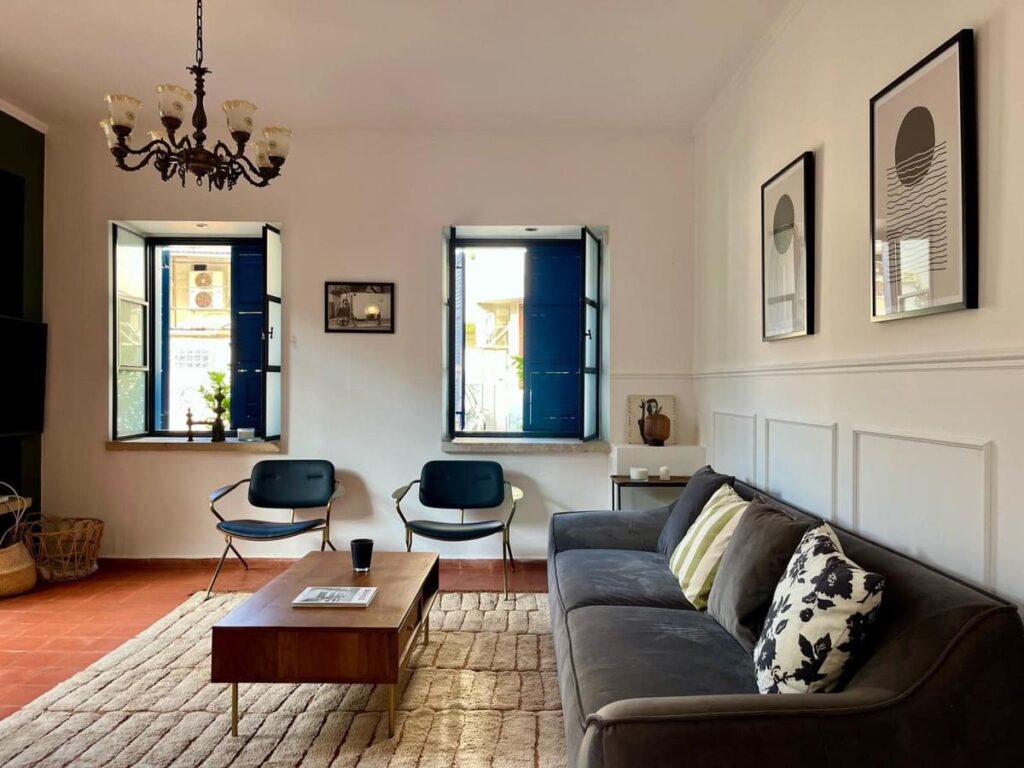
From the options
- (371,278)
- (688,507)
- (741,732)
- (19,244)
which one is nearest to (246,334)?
(371,278)

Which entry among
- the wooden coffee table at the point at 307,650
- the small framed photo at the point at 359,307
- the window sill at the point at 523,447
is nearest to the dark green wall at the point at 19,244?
the small framed photo at the point at 359,307

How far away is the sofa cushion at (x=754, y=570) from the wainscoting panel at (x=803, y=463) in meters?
0.40

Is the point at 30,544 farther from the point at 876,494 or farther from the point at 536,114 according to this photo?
the point at 876,494

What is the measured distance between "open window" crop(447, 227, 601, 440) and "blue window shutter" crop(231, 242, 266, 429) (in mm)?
1518

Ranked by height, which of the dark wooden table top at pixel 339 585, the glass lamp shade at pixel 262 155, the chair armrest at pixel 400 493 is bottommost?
the dark wooden table top at pixel 339 585

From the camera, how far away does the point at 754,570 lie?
2105 mm

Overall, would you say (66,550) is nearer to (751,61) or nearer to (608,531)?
(608,531)

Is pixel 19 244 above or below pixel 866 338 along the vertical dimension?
above

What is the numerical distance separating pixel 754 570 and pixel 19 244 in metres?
4.89

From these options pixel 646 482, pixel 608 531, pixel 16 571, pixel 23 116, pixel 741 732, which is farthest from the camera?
pixel 23 116

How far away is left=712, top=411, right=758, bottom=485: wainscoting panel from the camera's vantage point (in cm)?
345

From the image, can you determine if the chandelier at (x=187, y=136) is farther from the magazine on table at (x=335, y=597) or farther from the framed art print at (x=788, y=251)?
the framed art print at (x=788, y=251)

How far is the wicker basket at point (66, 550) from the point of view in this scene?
417cm

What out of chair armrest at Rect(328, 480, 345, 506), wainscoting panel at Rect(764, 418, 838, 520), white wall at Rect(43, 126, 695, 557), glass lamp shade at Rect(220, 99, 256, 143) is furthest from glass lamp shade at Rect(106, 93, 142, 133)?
wainscoting panel at Rect(764, 418, 838, 520)
